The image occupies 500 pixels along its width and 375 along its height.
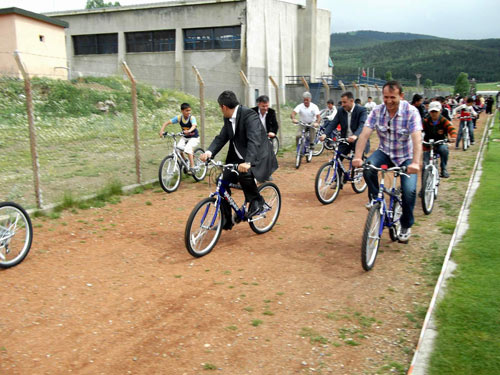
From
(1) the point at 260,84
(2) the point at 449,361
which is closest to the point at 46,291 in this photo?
(2) the point at 449,361

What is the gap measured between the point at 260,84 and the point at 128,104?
1500 cm

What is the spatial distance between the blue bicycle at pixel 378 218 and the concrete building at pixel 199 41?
1031 inches

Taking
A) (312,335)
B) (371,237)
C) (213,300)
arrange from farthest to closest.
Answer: (371,237) → (213,300) → (312,335)

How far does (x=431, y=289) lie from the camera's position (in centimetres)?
487

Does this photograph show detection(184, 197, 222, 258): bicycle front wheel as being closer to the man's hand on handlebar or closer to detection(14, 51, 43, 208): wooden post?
the man's hand on handlebar

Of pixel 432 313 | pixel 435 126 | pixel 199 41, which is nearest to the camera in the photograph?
pixel 432 313

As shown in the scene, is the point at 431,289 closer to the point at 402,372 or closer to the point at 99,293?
the point at 402,372

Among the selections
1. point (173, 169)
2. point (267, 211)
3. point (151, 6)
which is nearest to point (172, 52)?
point (151, 6)

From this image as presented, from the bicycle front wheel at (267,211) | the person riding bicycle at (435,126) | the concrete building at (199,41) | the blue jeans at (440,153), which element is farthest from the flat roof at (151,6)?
the bicycle front wheel at (267,211)

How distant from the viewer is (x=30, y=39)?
2636 cm

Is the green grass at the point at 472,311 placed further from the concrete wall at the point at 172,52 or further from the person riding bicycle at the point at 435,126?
the concrete wall at the point at 172,52

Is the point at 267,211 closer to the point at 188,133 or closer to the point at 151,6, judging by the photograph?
the point at 188,133

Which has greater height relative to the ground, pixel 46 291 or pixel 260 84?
pixel 260 84

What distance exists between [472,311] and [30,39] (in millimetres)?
28317
